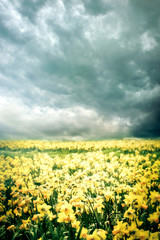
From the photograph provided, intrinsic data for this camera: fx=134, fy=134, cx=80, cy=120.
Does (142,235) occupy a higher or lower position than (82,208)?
higher

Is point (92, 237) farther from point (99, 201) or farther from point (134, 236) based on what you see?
point (99, 201)

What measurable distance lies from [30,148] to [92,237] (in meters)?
21.9

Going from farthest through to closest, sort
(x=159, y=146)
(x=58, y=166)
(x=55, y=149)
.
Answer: (x=55, y=149), (x=159, y=146), (x=58, y=166)

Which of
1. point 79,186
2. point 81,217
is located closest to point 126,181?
point 79,186

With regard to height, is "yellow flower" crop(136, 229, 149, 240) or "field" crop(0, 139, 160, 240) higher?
"yellow flower" crop(136, 229, 149, 240)

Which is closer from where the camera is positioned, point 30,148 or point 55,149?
point 55,149

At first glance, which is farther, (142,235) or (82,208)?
(82,208)

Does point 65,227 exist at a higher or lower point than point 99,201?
lower

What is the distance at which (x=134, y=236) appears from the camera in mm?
1415

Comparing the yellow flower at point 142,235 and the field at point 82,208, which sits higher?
the yellow flower at point 142,235

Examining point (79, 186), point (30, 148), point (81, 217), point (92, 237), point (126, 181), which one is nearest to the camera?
point (92, 237)

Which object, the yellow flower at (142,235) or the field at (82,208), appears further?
the field at (82,208)

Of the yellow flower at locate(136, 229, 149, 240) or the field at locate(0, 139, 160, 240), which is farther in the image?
the field at locate(0, 139, 160, 240)

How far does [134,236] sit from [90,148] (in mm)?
15658
